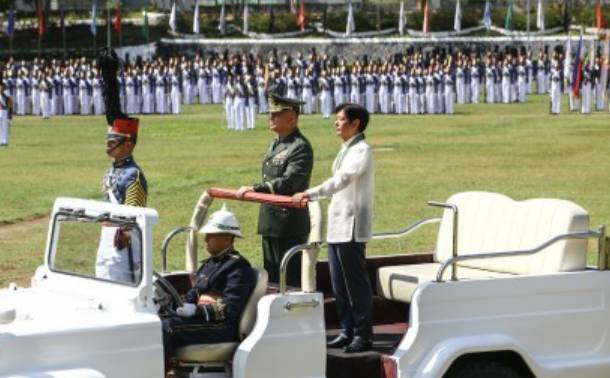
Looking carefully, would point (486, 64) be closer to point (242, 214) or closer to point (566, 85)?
point (566, 85)

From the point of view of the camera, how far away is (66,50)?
74.5 metres

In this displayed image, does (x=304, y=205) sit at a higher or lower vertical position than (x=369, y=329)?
higher

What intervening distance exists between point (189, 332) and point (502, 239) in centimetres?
245

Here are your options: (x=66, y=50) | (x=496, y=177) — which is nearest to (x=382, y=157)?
(x=496, y=177)

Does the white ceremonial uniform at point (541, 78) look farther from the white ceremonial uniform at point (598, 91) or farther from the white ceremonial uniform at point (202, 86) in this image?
the white ceremonial uniform at point (202, 86)

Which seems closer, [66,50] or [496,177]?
[496,177]

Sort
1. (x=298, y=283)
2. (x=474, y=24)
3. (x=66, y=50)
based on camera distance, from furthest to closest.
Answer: (x=474, y=24)
(x=66, y=50)
(x=298, y=283)

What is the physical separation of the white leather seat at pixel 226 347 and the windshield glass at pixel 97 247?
544 millimetres

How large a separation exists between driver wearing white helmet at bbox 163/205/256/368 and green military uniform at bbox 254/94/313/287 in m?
1.38

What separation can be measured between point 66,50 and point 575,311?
66.5 meters

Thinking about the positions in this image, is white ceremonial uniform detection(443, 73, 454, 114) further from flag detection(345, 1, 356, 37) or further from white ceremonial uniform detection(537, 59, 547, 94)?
flag detection(345, 1, 356, 37)

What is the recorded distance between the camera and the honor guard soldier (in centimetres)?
864

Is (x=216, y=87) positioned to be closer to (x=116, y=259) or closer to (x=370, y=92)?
(x=370, y=92)

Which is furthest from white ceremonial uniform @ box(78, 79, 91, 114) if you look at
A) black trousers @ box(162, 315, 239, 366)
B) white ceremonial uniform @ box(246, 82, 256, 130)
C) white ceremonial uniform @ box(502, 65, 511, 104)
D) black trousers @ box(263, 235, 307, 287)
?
black trousers @ box(162, 315, 239, 366)
